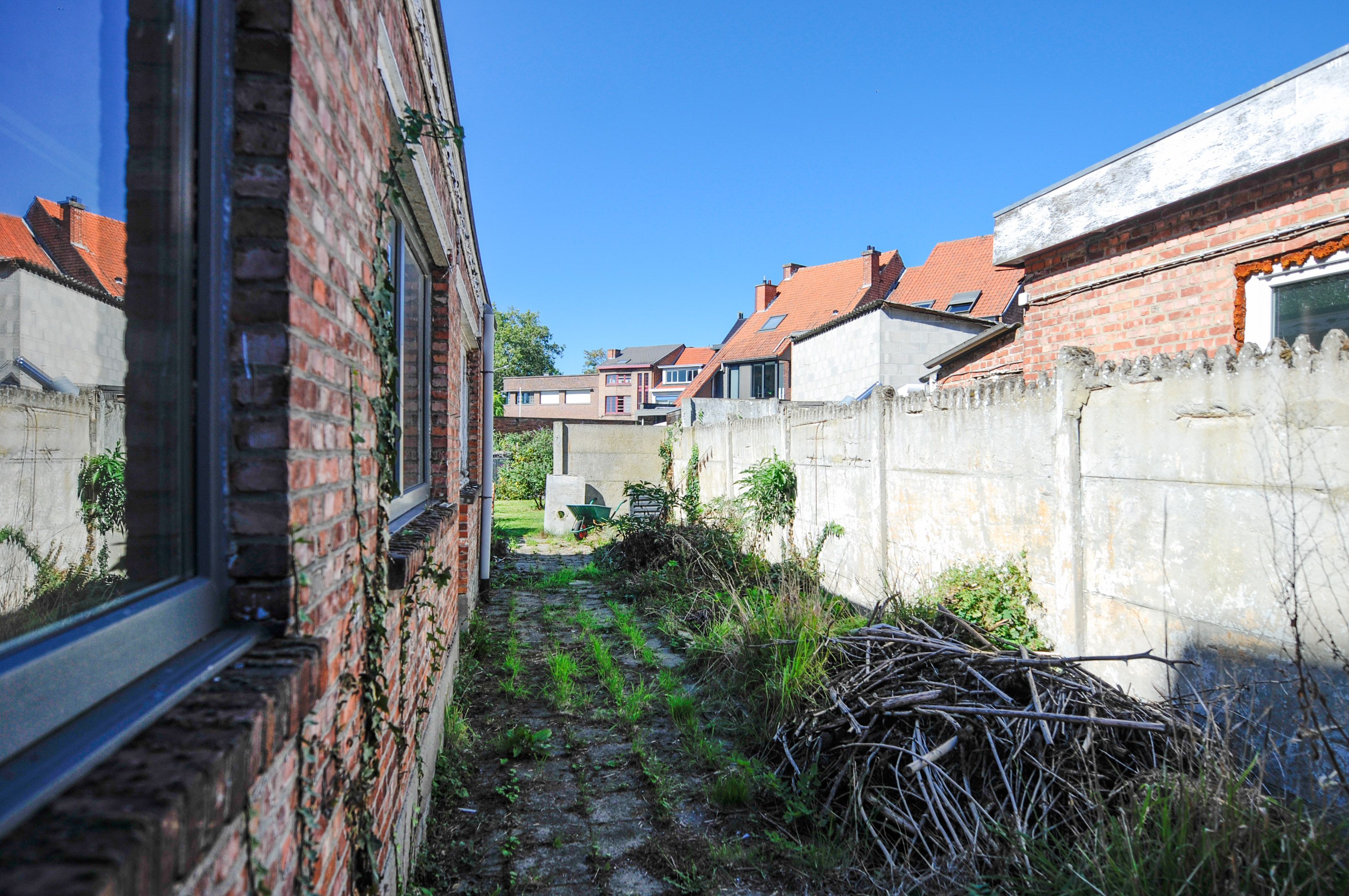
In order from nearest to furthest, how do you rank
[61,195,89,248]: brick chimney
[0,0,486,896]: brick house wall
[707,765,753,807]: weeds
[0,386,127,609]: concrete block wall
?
[0,0,486,896]: brick house wall, [0,386,127,609]: concrete block wall, [61,195,89,248]: brick chimney, [707,765,753,807]: weeds

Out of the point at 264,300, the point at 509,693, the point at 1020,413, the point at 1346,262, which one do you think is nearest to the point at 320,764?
the point at 264,300

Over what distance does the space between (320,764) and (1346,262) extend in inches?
245

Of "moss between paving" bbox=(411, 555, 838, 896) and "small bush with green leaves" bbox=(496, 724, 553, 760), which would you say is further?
"small bush with green leaves" bbox=(496, 724, 553, 760)

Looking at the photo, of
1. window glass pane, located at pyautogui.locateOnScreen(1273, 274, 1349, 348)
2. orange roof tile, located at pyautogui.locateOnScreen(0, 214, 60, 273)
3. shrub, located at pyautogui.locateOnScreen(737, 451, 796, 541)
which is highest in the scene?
window glass pane, located at pyautogui.locateOnScreen(1273, 274, 1349, 348)

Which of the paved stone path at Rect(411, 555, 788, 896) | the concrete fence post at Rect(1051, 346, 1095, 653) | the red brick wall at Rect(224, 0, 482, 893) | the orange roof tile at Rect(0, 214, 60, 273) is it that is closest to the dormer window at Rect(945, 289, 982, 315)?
the concrete fence post at Rect(1051, 346, 1095, 653)

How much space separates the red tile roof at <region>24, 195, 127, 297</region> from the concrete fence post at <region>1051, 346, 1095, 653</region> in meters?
3.99

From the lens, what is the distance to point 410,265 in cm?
358

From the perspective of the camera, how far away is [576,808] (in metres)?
3.35

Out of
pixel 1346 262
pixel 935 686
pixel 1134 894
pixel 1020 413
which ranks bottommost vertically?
pixel 1134 894

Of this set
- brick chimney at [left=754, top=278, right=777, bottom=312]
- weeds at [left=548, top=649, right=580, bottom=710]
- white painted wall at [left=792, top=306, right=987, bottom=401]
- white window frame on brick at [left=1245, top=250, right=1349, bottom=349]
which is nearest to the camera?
weeds at [left=548, top=649, right=580, bottom=710]

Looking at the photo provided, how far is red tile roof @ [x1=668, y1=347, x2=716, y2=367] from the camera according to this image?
175 feet

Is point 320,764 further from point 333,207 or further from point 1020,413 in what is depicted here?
point 1020,413

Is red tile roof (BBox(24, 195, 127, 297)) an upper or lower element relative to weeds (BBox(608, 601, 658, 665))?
upper

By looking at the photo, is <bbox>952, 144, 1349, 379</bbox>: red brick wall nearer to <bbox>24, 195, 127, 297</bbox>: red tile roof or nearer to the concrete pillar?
<bbox>24, 195, 127, 297</bbox>: red tile roof
